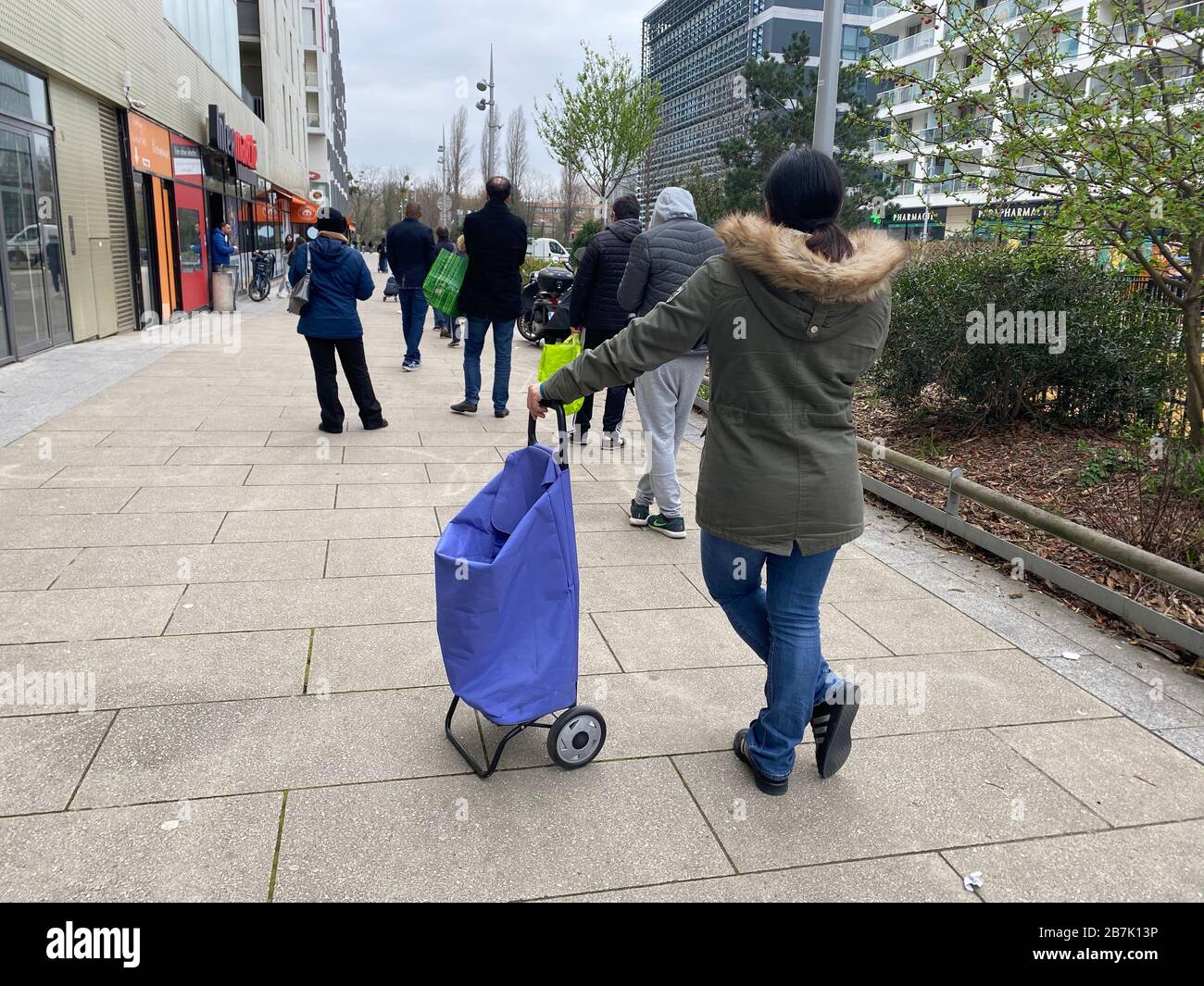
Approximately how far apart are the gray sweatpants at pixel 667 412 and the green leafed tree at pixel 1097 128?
8.57 ft

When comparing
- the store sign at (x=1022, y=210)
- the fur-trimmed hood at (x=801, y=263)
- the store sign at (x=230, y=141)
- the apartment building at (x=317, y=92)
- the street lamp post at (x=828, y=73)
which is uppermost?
the apartment building at (x=317, y=92)

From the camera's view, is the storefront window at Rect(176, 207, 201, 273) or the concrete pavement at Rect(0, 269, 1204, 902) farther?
the storefront window at Rect(176, 207, 201, 273)

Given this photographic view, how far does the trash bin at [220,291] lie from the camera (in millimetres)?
20172

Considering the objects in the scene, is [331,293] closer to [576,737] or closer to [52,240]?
[576,737]

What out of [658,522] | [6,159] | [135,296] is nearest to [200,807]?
[658,522]

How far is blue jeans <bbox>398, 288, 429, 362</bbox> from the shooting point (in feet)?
38.6

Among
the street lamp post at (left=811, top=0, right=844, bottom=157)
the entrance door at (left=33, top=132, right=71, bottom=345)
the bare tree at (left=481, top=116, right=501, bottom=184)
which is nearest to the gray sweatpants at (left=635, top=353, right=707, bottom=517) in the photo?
the street lamp post at (left=811, top=0, right=844, bottom=157)

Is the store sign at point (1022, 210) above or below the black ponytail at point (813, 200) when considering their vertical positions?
above

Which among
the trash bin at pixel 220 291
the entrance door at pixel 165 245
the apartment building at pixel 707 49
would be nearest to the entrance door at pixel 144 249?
the entrance door at pixel 165 245

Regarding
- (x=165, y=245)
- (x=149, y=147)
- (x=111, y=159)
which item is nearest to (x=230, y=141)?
(x=165, y=245)

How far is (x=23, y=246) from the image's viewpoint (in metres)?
10.9

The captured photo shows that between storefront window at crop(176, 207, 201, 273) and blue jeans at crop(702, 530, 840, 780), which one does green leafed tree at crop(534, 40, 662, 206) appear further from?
blue jeans at crop(702, 530, 840, 780)

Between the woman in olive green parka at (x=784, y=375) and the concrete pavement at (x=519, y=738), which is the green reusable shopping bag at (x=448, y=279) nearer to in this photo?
the concrete pavement at (x=519, y=738)

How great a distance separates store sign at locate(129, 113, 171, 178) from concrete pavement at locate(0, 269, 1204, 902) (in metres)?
11.4
